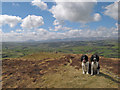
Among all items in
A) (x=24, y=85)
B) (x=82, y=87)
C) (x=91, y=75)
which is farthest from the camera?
(x=91, y=75)

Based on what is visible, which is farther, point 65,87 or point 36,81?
point 36,81

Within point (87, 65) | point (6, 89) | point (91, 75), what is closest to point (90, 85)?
point (91, 75)

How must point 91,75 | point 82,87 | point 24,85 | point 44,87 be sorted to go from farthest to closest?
point 91,75 → point 24,85 → point 44,87 → point 82,87

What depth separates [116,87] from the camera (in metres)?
8.02

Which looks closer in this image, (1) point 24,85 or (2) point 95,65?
(1) point 24,85

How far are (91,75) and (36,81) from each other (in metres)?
6.76

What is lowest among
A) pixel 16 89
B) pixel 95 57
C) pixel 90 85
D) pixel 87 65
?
pixel 16 89

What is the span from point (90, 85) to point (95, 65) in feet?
10.7

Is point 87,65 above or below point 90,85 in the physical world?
above

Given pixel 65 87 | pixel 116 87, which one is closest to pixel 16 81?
pixel 65 87

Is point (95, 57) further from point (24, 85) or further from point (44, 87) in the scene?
point (24, 85)

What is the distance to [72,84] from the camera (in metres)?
8.34

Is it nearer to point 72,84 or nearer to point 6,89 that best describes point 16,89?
point 6,89

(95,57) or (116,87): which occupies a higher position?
(95,57)
